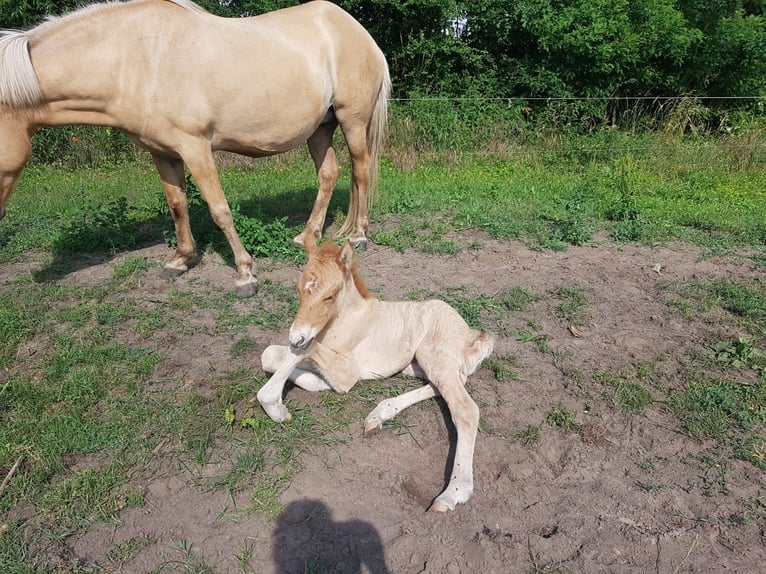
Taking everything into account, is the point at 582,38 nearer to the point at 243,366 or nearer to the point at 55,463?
the point at 243,366

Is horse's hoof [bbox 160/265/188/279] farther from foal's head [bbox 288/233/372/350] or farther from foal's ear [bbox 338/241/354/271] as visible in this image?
foal's ear [bbox 338/241/354/271]

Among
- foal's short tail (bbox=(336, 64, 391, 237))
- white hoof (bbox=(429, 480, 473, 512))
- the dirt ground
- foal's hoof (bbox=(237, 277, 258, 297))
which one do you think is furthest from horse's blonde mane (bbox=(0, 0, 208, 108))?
white hoof (bbox=(429, 480, 473, 512))

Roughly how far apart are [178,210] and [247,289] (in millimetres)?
1231

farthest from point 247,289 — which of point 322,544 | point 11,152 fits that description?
point 322,544

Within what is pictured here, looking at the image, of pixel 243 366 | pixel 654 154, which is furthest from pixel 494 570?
pixel 654 154

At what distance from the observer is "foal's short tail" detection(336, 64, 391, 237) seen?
19.7 ft

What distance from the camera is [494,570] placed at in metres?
2.16

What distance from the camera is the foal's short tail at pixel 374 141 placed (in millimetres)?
6004

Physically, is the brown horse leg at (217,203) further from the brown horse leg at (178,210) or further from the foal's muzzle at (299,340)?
the foal's muzzle at (299,340)

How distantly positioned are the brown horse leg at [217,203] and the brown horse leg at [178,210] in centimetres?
59

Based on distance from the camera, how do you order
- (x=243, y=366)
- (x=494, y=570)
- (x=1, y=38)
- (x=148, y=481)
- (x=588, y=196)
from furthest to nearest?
(x=588, y=196)
(x=1, y=38)
(x=243, y=366)
(x=148, y=481)
(x=494, y=570)

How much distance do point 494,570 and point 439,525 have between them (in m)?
0.30

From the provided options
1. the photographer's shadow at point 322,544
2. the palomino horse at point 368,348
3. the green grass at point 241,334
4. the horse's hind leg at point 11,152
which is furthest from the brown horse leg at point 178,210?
the photographer's shadow at point 322,544

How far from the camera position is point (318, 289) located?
2.71 meters
